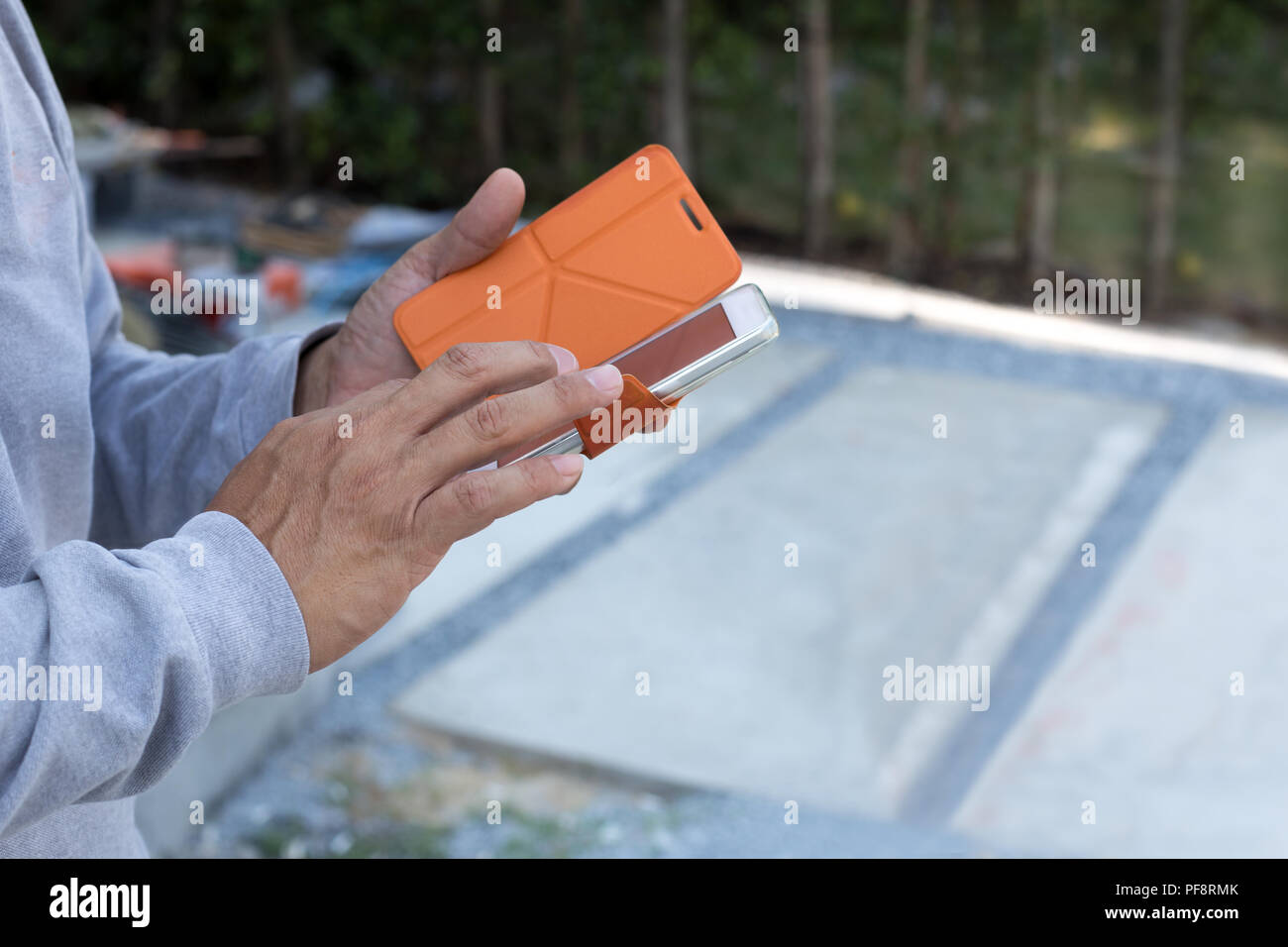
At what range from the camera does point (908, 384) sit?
14.8 feet

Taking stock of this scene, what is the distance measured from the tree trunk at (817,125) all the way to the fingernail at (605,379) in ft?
19.6

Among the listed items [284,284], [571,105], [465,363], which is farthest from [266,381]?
[571,105]

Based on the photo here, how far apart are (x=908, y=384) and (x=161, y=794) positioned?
3.24 metres

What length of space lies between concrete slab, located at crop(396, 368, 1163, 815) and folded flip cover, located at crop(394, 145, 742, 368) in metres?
1.49

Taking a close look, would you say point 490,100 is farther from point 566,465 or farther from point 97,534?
point 566,465

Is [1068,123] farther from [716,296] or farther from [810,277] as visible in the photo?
[716,296]

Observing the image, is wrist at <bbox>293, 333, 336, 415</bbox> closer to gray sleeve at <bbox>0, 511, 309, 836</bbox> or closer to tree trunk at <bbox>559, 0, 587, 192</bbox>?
gray sleeve at <bbox>0, 511, 309, 836</bbox>

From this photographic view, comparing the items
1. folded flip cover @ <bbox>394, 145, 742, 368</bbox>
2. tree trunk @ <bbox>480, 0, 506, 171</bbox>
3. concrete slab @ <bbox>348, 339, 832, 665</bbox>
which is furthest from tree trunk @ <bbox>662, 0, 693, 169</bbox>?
folded flip cover @ <bbox>394, 145, 742, 368</bbox>

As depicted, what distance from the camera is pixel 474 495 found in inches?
26.6

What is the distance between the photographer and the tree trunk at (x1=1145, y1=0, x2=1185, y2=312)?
19.9ft

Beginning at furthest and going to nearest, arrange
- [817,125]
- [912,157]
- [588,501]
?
[912,157] < [817,125] < [588,501]

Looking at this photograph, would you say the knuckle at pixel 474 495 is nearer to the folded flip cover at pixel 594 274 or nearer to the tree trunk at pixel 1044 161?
the folded flip cover at pixel 594 274

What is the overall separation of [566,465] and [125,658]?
0.26 m
